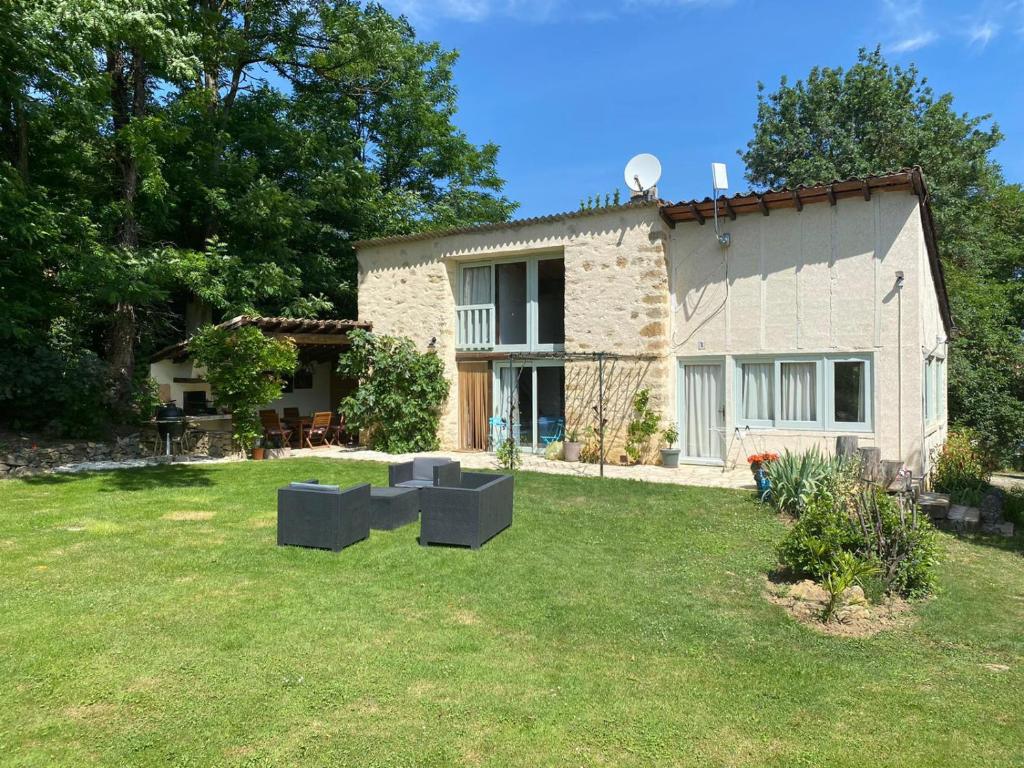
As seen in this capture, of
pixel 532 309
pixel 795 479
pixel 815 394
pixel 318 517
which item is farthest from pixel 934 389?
pixel 318 517

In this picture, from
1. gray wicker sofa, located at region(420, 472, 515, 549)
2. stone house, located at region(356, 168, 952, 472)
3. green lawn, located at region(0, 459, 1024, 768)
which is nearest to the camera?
green lawn, located at region(0, 459, 1024, 768)

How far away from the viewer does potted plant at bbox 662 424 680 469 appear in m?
12.3

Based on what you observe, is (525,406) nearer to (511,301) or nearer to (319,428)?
(511,301)

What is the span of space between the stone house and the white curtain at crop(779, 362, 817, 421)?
24mm

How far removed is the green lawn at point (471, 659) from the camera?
10.1 ft

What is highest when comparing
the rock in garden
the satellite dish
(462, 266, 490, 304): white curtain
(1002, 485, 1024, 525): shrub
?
the satellite dish

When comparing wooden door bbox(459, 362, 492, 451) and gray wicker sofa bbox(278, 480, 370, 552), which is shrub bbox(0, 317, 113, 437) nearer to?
wooden door bbox(459, 362, 492, 451)

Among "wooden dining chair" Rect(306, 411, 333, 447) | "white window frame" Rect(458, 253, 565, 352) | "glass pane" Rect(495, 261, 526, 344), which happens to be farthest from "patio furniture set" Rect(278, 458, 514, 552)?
"wooden dining chair" Rect(306, 411, 333, 447)

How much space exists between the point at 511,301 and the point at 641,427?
14.3ft

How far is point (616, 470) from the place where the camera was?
39.4ft

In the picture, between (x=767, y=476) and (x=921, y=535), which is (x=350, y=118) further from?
(x=921, y=535)

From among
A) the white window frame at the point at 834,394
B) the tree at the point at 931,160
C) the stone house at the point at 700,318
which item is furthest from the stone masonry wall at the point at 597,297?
the tree at the point at 931,160

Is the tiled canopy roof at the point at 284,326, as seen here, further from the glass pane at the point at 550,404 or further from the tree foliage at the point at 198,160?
the glass pane at the point at 550,404

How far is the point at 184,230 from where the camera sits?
17.9 m
